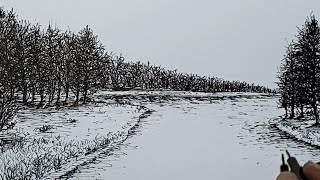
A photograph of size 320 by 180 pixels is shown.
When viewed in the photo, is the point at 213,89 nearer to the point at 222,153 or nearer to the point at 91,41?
the point at 91,41

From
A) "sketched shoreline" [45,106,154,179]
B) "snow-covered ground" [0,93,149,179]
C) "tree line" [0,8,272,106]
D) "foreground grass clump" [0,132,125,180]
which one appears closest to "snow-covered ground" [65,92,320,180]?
"sketched shoreline" [45,106,154,179]

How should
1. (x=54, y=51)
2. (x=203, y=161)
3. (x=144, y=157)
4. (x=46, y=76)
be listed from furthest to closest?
(x=54, y=51)
(x=46, y=76)
(x=144, y=157)
(x=203, y=161)

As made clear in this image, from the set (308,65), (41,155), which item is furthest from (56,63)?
(41,155)

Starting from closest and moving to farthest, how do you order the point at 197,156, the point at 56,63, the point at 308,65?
the point at 197,156 → the point at 308,65 → the point at 56,63

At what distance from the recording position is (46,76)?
38.2 metres

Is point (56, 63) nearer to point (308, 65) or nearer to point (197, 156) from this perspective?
point (308, 65)

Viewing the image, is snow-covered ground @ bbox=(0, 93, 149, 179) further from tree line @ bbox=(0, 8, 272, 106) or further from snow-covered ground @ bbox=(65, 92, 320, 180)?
tree line @ bbox=(0, 8, 272, 106)

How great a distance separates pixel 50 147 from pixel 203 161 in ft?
17.4

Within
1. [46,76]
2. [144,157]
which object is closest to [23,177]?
[144,157]

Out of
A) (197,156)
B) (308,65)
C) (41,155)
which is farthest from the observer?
(308,65)

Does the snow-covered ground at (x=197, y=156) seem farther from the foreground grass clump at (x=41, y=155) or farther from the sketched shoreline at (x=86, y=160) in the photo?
the foreground grass clump at (x=41, y=155)

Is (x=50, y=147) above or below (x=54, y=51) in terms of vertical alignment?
below

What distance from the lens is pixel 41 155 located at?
11766 mm

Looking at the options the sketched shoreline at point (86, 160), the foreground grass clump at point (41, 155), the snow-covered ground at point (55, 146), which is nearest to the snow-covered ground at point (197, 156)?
the sketched shoreline at point (86, 160)
